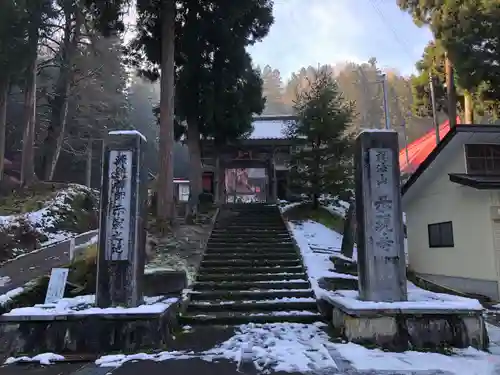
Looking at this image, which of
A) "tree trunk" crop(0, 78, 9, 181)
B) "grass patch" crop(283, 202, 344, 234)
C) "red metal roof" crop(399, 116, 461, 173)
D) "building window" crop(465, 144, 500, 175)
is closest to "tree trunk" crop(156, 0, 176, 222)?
"grass patch" crop(283, 202, 344, 234)

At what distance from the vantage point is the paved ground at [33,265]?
9.73 metres

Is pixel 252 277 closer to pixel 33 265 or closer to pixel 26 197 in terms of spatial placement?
pixel 33 265

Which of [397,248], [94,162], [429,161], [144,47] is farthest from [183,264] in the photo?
[94,162]

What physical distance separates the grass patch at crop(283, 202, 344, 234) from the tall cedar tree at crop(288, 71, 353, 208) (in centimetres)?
73

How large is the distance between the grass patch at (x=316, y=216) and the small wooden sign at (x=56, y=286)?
901cm

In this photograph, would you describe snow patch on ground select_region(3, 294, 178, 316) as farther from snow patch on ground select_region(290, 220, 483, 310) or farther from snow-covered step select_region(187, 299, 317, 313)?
snow patch on ground select_region(290, 220, 483, 310)

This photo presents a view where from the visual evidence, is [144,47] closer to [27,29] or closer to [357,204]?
[27,29]

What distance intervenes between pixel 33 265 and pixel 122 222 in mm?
6173

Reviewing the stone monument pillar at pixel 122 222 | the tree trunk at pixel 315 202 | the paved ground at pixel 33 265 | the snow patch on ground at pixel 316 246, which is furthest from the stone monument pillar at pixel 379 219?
the tree trunk at pixel 315 202

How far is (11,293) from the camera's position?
8.04 metres

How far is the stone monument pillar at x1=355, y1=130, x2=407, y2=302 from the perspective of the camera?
6164mm

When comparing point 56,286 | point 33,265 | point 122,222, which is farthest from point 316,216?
point 122,222

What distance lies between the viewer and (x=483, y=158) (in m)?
11.4

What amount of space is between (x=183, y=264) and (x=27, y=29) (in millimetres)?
11396
